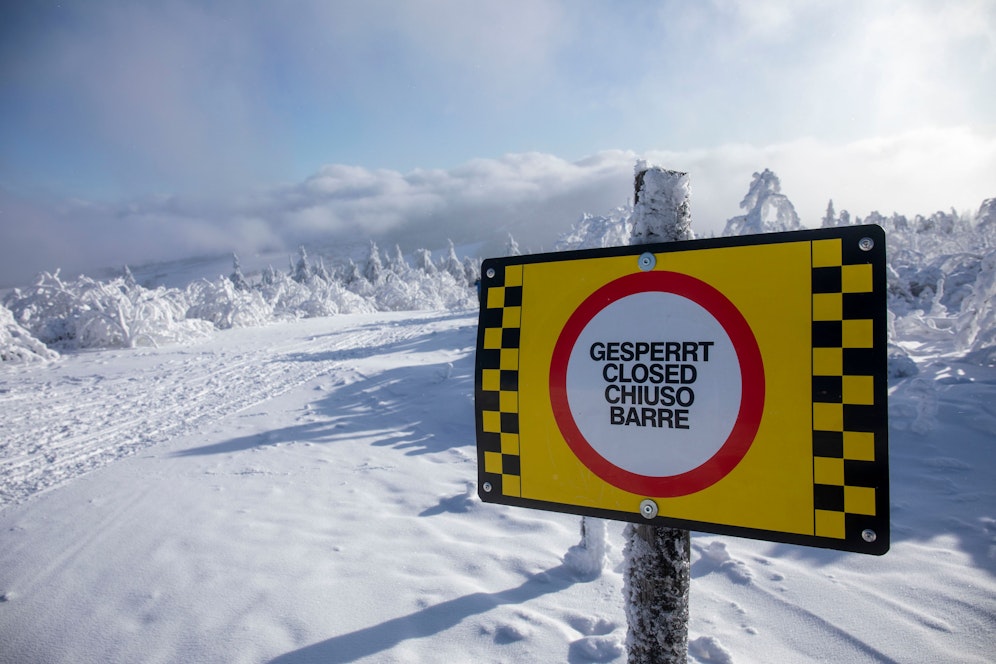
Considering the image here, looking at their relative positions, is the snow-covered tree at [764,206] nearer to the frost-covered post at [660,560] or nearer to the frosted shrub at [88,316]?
the frost-covered post at [660,560]

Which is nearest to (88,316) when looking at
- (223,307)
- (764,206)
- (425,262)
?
(223,307)

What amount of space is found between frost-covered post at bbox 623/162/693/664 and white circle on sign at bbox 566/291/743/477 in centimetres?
19

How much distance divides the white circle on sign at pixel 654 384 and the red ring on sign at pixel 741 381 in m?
0.01

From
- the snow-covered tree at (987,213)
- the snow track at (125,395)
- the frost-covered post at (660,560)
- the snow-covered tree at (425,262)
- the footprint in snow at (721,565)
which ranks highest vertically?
the snow-covered tree at (425,262)

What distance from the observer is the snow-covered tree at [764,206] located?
1348 cm

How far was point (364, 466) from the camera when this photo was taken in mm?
5102

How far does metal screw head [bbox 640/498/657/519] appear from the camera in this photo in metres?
1.25

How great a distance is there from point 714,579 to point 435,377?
253 inches

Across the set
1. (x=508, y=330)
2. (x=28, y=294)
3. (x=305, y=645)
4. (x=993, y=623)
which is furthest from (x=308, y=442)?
(x=28, y=294)

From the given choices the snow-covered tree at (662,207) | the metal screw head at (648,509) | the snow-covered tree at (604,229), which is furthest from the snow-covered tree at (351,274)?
the metal screw head at (648,509)

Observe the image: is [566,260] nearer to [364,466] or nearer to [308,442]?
[364,466]

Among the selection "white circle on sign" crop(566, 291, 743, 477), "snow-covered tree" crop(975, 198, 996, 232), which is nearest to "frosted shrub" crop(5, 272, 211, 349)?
"white circle on sign" crop(566, 291, 743, 477)

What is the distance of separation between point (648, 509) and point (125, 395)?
947 cm

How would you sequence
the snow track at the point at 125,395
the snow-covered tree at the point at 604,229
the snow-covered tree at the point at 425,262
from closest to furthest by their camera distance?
the snow track at the point at 125,395
the snow-covered tree at the point at 604,229
the snow-covered tree at the point at 425,262
